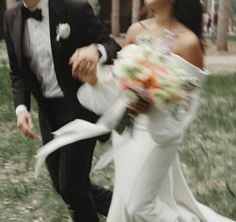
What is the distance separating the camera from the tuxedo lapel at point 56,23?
12.8 feet

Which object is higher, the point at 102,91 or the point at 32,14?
the point at 32,14

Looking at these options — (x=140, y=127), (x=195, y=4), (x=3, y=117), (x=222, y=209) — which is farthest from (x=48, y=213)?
(x=3, y=117)

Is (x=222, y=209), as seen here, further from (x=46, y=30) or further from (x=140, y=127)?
(x=46, y=30)

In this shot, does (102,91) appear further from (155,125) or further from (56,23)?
(56,23)

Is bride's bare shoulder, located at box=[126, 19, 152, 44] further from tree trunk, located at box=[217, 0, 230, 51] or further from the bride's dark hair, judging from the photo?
tree trunk, located at box=[217, 0, 230, 51]

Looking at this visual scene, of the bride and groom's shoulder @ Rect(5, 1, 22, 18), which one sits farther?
groom's shoulder @ Rect(5, 1, 22, 18)

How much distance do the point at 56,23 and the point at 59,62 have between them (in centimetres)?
23

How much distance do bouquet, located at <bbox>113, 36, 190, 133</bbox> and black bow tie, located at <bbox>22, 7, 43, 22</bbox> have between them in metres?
0.73

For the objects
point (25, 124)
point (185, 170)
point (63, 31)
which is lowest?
point (185, 170)

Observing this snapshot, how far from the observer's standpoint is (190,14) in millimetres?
3818

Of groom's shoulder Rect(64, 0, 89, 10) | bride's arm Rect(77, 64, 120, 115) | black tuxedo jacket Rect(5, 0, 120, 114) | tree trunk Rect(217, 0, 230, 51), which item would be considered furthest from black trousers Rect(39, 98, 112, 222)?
tree trunk Rect(217, 0, 230, 51)

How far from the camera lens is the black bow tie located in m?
3.88

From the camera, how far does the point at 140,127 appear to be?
3818mm

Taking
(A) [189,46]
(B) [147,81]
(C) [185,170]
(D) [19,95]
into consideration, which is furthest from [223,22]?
(B) [147,81]
